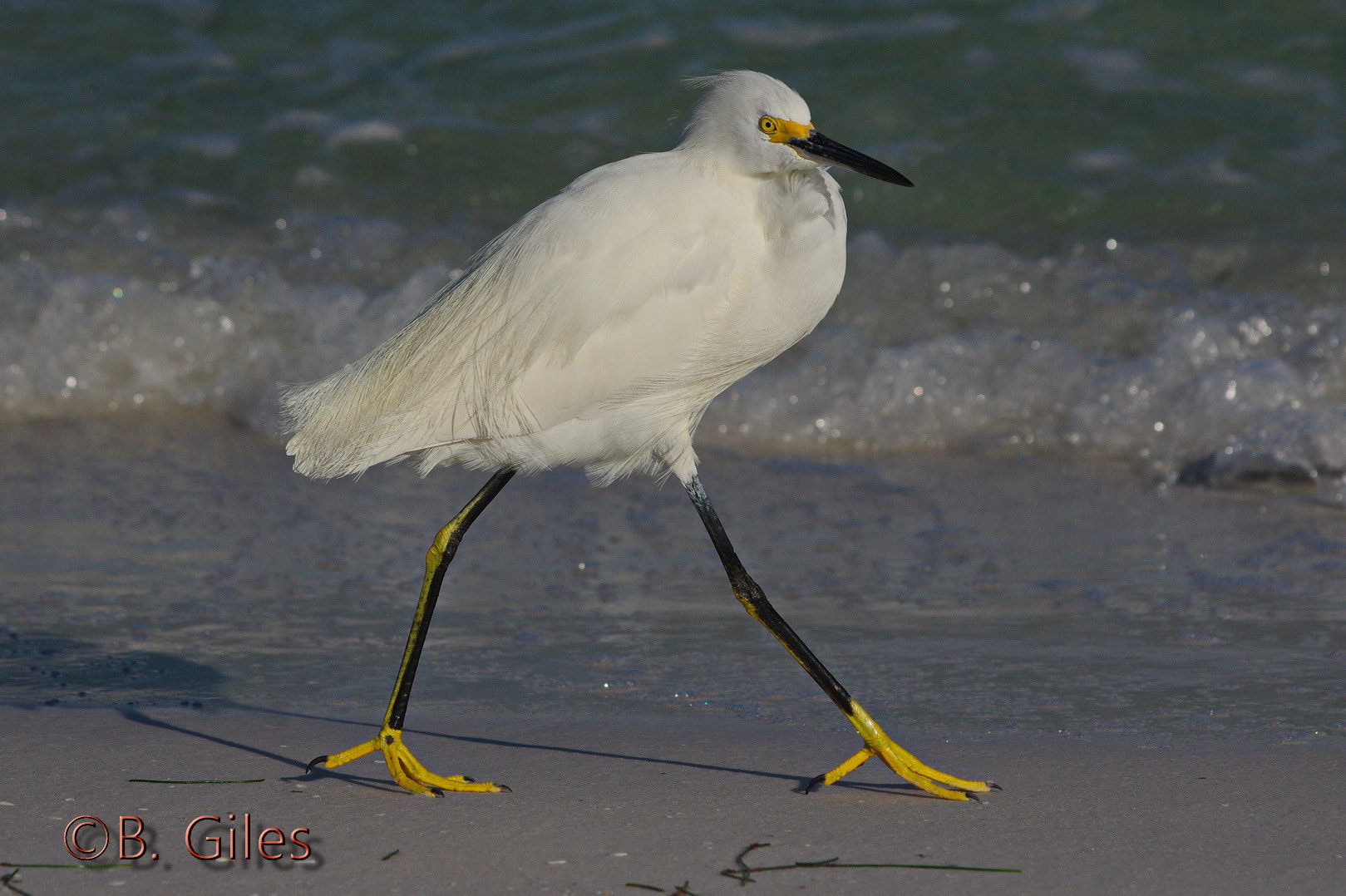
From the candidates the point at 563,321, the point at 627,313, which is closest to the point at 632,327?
the point at 627,313

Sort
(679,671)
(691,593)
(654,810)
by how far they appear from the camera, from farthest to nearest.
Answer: (691,593)
(679,671)
(654,810)

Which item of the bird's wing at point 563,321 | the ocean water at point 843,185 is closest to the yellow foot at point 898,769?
the bird's wing at point 563,321

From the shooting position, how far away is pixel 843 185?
704 centimetres

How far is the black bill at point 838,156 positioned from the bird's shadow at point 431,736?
3.50 ft

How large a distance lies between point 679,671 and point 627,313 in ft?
3.02

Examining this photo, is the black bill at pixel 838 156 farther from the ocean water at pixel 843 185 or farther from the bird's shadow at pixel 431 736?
the ocean water at pixel 843 185

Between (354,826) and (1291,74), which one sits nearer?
(354,826)

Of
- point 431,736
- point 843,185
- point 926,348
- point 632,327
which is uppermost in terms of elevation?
point 843,185

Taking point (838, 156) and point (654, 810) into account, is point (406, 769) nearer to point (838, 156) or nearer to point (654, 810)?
point (654, 810)

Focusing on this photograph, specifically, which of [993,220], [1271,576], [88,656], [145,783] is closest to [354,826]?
[145,783]

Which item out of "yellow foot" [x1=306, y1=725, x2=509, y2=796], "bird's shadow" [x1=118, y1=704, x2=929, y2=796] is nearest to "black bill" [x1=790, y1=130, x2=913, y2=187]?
"bird's shadow" [x1=118, y1=704, x2=929, y2=796]

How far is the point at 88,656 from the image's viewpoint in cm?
319

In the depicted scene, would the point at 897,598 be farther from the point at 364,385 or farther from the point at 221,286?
the point at 221,286

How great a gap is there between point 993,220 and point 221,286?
11.8 ft
